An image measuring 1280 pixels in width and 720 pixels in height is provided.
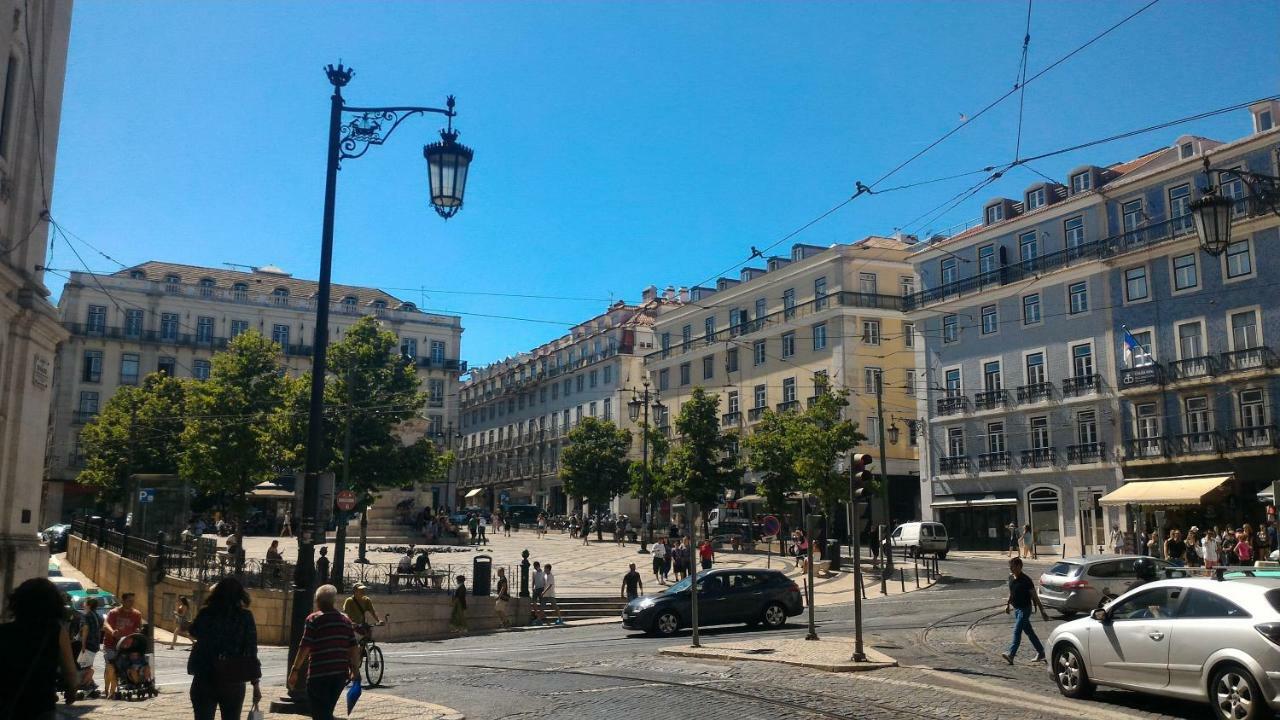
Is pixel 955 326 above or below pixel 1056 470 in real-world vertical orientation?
above

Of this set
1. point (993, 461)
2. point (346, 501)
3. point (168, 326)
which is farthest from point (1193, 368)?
point (168, 326)

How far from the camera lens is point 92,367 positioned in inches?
2677

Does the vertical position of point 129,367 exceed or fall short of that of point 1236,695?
it exceeds it

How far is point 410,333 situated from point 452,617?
55.4m

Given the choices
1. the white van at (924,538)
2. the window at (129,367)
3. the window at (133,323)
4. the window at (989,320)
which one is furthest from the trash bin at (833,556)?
A: the window at (133,323)

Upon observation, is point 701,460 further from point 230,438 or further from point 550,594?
point 550,594

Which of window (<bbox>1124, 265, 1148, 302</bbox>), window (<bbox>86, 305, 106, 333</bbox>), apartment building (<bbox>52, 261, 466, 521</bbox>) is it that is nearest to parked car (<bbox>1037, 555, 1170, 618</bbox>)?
window (<bbox>1124, 265, 1148, 302</bbox>)

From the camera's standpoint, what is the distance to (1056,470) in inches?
1763

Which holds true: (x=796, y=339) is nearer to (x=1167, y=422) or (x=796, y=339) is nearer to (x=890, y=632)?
(x=1167, y=422)

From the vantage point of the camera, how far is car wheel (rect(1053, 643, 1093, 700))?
11930 millimetres

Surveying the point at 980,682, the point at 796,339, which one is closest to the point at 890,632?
the point at 980,682

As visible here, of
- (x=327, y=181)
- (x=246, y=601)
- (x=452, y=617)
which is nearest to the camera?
(x=246, y=601)

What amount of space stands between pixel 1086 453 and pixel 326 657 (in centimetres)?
4093

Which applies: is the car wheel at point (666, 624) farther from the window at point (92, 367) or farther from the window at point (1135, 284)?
the window at point (92, 367)
